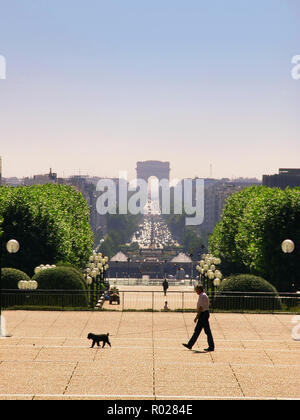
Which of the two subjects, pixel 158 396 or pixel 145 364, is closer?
pixel 158 396

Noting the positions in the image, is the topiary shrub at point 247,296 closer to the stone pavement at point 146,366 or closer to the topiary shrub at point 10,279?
the stone pavement at point 146,366

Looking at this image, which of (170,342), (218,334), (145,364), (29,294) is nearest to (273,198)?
(29,294)

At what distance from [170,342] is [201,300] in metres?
2.73

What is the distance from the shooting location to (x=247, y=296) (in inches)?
1361

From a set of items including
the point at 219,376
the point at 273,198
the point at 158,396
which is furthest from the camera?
the point at 273,198

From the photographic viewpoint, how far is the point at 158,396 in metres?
12.3

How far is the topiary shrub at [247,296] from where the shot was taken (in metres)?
35.0

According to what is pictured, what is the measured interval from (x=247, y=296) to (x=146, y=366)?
65.0ft

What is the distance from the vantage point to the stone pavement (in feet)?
42.5

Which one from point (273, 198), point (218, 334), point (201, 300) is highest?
point (273, 198)

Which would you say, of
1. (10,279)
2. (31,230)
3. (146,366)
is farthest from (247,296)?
(31,230)

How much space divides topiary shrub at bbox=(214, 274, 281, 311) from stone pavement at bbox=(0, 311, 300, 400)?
29.2 ft

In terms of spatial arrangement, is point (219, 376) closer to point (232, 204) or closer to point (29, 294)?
point (29, 294)

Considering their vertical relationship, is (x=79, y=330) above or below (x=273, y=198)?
below
